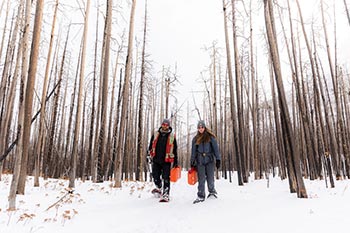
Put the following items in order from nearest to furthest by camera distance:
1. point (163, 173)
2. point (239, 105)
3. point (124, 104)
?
point (163, 173) < point (124, 104) < point (239, 105)

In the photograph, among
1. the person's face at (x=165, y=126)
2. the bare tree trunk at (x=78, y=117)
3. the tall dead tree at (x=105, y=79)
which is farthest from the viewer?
the tall dead tree at (x=105, y=79)

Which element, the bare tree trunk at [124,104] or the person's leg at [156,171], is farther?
the bare tree trunk at [124,104]

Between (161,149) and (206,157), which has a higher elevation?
(161,149)

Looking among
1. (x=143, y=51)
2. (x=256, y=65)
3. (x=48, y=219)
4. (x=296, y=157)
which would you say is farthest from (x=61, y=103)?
(x=296, y=157)

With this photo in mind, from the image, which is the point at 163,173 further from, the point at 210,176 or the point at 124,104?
the point at 124,104

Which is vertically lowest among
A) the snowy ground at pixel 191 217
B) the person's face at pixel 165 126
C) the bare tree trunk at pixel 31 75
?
the snowy ground at pixel 191 217

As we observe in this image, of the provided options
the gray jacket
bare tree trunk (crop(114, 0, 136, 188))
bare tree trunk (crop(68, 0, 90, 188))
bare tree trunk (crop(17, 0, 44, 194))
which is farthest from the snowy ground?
bare tree trunk (crop(114, 0, 136, 188))

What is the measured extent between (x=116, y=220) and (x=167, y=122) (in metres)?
2.62

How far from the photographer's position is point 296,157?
496 centimetres

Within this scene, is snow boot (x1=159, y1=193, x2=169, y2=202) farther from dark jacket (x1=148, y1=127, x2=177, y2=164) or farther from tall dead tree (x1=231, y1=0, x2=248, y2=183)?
tall dead tree (x1=231, y1=0, x2=248, y2=183)

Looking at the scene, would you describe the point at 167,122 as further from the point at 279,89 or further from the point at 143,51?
the point at 143,51

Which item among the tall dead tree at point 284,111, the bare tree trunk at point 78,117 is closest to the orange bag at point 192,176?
the tall dead tree at point 284,111

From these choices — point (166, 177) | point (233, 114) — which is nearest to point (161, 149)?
point (166, 177)

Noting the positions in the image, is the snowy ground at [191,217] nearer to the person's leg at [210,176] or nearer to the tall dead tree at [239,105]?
the person's leg at [210,176]
